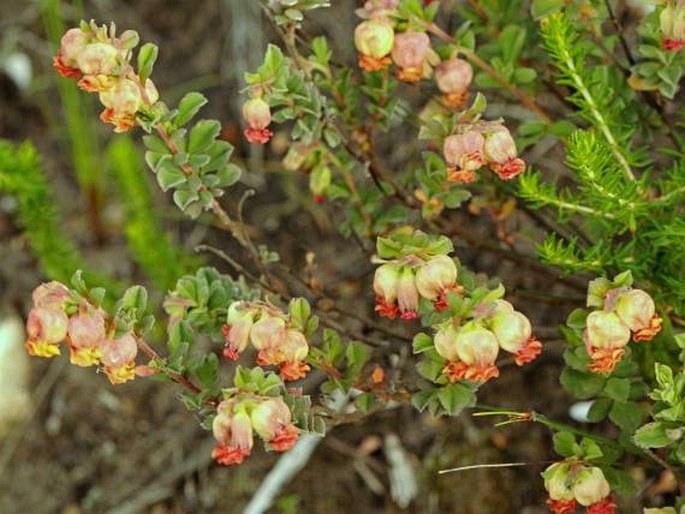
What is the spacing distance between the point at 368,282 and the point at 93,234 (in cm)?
64

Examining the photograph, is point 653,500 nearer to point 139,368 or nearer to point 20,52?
point 139,368

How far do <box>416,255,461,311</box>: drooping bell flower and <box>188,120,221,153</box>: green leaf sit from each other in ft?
1.19

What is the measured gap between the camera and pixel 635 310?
1.22 meters

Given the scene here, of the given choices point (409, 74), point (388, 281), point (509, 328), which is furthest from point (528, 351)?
point (409, 74)

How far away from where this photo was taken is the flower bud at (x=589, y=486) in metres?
1.30

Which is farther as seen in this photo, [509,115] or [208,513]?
[509,115]

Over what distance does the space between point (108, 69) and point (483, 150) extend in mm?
435

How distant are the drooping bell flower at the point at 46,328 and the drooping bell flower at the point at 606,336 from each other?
573mm

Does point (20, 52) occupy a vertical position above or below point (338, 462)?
above

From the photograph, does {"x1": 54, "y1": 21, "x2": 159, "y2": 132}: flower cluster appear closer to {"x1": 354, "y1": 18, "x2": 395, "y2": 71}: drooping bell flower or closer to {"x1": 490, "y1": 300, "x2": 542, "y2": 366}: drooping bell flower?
{"x1": 354, "y1": 18, "x2": 395, "y2": 71}: drooping bell flower

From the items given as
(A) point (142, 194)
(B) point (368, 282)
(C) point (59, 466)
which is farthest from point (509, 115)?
(C) point (59, 466)

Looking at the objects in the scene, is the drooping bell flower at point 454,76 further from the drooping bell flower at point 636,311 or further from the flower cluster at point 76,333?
the flower cluster at point 76,333

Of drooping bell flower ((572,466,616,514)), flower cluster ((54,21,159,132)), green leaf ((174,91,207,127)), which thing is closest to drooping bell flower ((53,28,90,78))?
flower cluster ((54,21,159,132))

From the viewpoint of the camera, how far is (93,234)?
2.50 meters
